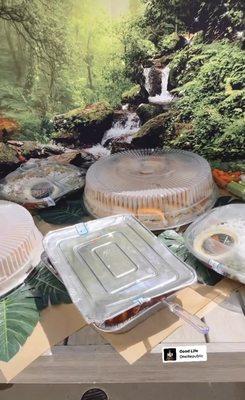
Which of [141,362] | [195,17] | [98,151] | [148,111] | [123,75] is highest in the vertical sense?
[195,17]

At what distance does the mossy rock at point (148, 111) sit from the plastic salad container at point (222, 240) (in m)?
0.41

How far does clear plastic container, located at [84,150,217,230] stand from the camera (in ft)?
3.11

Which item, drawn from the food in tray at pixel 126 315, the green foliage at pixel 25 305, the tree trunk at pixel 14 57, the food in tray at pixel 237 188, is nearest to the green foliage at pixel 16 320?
the green foliage at pixel 25 305

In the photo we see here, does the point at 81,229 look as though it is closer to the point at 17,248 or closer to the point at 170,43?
the point at 17,248

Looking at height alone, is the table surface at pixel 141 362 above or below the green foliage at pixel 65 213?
below

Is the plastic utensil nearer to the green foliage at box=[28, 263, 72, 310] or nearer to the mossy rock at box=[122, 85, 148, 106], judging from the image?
the green foliage at box=[28, 263, 72, 310]

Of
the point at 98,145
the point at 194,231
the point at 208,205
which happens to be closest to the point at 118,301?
the point at 194,231

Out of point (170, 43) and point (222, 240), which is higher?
point (170, 43)

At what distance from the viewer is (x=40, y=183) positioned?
3.77ft

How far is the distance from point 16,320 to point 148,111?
74cm

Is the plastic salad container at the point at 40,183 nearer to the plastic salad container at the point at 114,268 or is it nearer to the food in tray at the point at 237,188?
Answer: the plastic salad container at the point at 114,268

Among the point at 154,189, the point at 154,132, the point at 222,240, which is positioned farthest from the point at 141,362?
the point at 154,132

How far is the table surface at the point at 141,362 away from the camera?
65 cm

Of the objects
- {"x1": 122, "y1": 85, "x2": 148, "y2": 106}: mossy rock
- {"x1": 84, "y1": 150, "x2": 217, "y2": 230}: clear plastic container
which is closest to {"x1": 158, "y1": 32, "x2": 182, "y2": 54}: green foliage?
{"x1": 122, "y1": 85, "x2": 148, "y2": 106}: mossy rock
